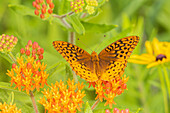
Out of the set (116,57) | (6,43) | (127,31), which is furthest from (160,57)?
(6,43)

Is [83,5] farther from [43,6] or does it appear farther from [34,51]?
[34,51]

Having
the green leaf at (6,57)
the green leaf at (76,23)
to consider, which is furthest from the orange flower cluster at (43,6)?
the green leaf at (6,57)

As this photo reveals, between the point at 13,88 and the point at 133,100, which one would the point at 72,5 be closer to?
the point at 13,88

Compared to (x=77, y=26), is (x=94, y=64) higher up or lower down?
lower down

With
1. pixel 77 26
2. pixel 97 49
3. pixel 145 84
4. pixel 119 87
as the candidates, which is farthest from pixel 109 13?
pixel 119 87

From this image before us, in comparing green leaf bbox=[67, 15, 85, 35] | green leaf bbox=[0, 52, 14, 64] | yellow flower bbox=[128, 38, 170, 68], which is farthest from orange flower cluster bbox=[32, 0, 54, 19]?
yellow flower bbox=[128, 38, 170, 68]

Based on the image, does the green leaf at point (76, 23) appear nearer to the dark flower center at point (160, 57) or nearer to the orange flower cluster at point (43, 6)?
the orange flower cluster at point (43, 6)

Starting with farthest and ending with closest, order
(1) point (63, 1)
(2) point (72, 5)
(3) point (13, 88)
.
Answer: (1) point (63, 1)
(2) point (72, 5)
(3) point (13, 88)
